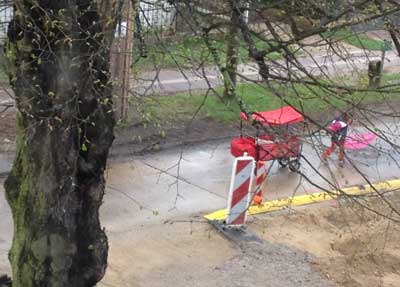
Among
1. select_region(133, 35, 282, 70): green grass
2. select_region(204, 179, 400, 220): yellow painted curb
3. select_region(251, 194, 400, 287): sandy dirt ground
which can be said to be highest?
select_region(133, 35, 282, 70): green grass

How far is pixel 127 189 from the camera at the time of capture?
10648 millimetres

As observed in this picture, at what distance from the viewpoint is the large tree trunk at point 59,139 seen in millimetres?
5234

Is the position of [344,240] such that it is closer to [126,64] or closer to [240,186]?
[240,186]

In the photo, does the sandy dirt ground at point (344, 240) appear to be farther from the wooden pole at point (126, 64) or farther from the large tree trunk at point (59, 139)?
the large tree trunk at point (59, 139)

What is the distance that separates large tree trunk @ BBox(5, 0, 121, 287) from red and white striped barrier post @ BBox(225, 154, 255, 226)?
3183 mm

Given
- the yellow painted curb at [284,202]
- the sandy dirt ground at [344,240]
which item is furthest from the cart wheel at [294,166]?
the yellow painted curb at [284,202]

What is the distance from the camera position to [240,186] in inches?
366

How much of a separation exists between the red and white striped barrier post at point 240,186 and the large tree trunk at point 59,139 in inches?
125

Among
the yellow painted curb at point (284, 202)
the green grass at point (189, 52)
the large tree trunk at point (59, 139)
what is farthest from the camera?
the yellow painted curb at point (284, 202)

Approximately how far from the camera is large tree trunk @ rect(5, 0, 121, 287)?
5234 millimetres

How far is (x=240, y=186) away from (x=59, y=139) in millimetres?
4028

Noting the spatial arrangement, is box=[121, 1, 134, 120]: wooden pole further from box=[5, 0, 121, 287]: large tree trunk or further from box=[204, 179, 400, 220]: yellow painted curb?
box=[204, 179, 400, 220]: yellow painted curb

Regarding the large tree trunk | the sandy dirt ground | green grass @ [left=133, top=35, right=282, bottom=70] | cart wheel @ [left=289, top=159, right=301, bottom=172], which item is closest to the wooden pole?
green grass @ [left=133, top=35, right=282, bottom=70]

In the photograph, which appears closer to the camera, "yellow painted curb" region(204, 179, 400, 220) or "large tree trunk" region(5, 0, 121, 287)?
"large tree trunk" region(5, 0, 121, 287)
